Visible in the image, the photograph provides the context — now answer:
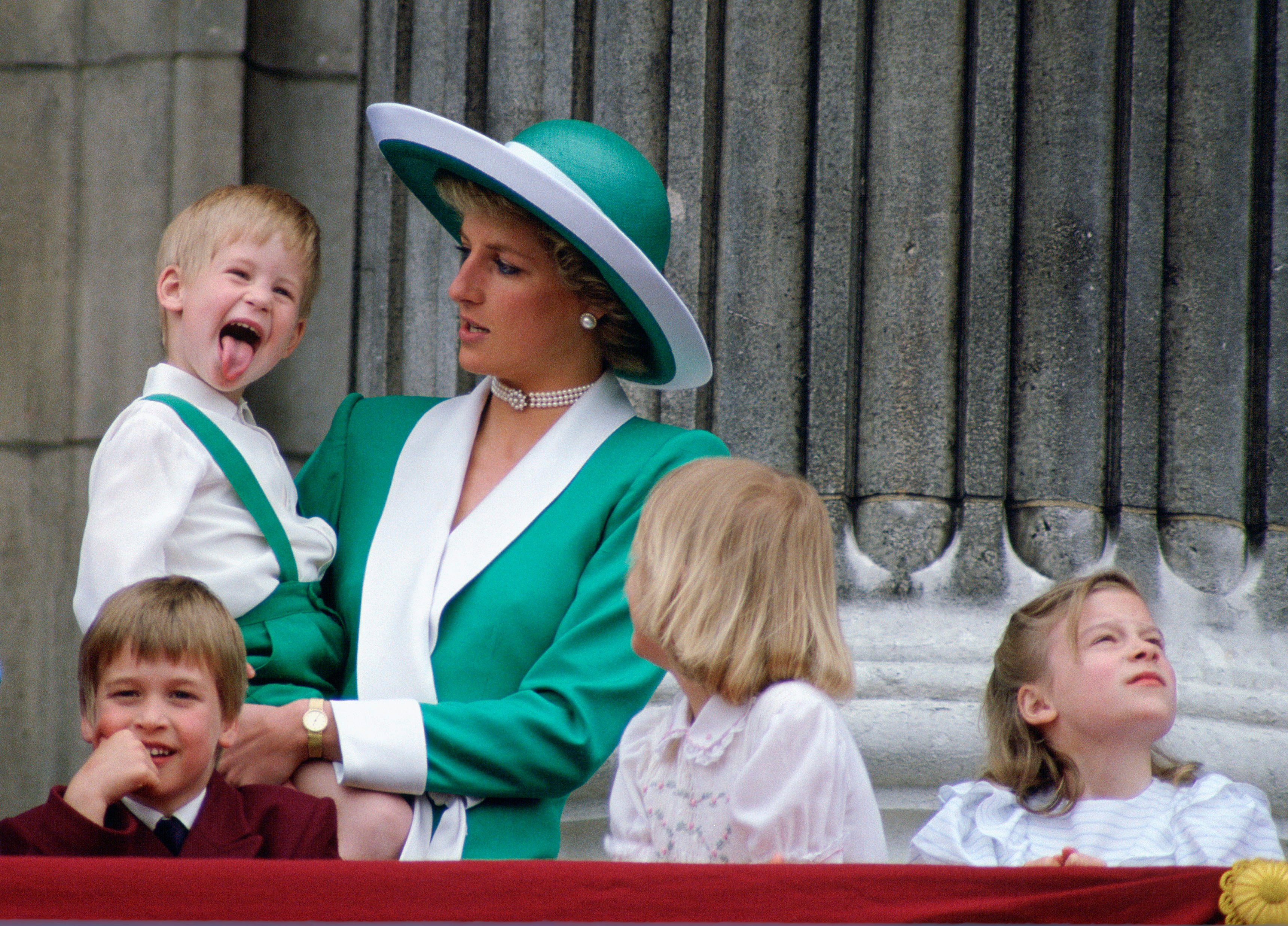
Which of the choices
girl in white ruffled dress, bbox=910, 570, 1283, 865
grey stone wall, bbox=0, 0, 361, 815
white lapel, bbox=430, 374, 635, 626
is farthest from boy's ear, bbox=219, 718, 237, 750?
grey stone wall, bbox=0, 0, 361, 815

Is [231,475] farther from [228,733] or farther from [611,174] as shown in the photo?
[611,174]

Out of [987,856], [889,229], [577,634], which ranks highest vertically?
[889,229]

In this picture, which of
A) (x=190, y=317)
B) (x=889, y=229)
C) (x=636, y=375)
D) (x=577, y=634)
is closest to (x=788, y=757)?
(x=577, y=634)

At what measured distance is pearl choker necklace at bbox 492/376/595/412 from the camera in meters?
2.68

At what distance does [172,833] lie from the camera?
6.89 ft

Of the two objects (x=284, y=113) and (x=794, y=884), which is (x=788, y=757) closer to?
(x=794, y=884)

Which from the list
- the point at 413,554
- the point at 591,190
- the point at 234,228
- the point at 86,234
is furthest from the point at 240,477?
the point at 86,234

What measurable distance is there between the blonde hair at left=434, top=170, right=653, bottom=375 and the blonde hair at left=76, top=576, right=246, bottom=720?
0.77 meters

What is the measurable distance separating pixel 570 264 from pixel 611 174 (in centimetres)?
16

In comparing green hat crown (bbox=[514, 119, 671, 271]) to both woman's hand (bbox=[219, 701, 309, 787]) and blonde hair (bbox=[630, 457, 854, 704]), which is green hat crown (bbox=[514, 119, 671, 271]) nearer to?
blonde hair (bbox=[630, 457, 854, 704])

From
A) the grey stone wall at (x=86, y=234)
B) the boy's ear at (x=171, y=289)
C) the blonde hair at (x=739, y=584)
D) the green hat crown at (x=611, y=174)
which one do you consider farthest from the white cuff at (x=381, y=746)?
the grey stone wall at (x=86, y=234)

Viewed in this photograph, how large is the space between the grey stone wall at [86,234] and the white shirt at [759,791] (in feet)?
6.44

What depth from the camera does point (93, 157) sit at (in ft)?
13.4

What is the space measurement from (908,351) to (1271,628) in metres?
0.84
